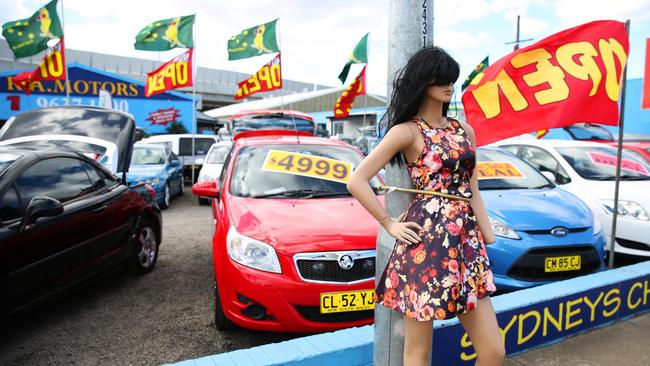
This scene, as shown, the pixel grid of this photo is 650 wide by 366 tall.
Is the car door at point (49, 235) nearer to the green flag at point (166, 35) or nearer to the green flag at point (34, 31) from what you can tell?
the green flag at point (166, 35)

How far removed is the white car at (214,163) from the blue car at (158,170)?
73 cm

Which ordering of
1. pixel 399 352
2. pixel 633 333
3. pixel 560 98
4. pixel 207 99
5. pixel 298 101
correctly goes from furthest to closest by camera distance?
pixel 207 99 < pixel 298 101 < pixel 560 98 < pixel 633 333 < pixel 399 352

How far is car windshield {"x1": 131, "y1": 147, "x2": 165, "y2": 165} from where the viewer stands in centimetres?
970

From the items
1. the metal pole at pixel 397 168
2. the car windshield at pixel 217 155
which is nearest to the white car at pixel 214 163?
the car windshield at pixel 217 155

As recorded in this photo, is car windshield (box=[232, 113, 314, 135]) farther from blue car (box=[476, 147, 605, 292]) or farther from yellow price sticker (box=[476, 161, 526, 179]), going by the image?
blue car (box=[476, 147, 605, 292])

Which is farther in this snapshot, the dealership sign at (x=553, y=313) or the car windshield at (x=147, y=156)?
the car windshield at (x=147, y=156)

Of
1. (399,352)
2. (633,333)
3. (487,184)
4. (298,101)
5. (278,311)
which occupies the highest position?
(298,101)

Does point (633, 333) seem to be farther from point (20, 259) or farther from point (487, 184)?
point (20, 259)

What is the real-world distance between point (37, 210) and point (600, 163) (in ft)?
19.2

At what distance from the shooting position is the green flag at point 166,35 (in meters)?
11.2

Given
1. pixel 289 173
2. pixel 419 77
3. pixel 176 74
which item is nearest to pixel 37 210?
pixel 289 173

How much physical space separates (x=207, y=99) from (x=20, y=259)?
47336mm

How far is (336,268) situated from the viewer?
2.83m

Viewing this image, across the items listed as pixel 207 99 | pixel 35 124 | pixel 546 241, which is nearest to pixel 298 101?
pixel 207 99
